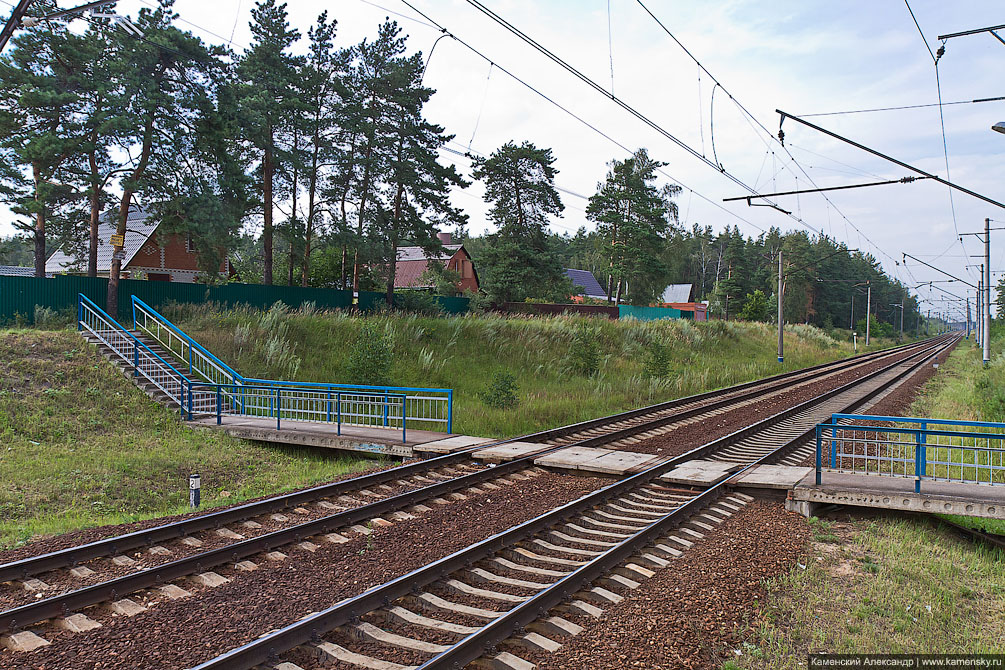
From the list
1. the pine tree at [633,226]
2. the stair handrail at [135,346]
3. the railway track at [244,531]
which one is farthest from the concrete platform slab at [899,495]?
the pine tree at [633,226]

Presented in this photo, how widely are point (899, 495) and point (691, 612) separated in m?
4.85

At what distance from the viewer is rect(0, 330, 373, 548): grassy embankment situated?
1015 cm

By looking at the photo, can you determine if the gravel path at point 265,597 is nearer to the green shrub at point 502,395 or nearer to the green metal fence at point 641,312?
the green shrub at point 502,395

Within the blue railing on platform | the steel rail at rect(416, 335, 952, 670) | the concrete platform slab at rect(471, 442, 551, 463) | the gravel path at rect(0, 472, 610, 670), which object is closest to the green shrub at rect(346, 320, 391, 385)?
the concrete platform slab at rect(471, 442, 551, 463)

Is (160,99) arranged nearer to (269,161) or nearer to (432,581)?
(269,161)

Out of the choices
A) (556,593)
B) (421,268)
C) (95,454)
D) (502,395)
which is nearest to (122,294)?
(95,454)

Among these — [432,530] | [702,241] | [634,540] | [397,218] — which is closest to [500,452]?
[432,530]

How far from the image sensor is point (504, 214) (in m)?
44.9

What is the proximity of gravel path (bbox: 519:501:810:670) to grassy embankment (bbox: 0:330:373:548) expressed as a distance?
6.78m

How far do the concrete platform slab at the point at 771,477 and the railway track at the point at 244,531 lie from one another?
5.35ft

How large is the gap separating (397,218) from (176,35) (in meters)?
13.7

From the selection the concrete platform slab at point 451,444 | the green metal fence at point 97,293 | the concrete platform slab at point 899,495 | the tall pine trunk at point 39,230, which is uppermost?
the tall pine trunk at point 39,230

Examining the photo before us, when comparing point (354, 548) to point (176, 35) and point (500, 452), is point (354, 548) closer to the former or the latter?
point (500, 452)

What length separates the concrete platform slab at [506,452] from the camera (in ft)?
40.7
